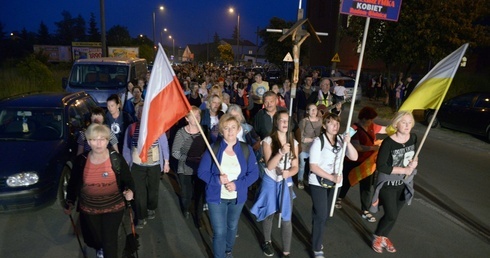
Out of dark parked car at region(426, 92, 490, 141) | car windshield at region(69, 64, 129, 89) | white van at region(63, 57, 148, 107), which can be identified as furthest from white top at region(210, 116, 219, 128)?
A: dark parked car at region(426, 92, 490, 141)

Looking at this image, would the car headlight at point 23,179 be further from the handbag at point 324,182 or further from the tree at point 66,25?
the tree at point 66,25

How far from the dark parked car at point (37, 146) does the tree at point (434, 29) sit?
12.8m

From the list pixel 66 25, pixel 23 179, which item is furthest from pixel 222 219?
pixel 66 25

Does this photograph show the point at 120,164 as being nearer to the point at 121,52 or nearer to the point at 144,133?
the point at 144,133

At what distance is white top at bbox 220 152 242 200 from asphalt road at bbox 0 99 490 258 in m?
1.04

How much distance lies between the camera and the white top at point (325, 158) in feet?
12.3

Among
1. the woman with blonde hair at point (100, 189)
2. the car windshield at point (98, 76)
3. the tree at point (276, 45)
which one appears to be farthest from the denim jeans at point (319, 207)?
the tree at point (276, 45)

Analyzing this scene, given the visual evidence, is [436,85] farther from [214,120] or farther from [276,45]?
[276,45]

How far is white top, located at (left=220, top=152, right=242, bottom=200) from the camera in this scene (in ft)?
Result: 11.4

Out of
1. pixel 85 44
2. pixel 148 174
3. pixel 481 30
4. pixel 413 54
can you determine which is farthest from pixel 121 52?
pixel 148 174

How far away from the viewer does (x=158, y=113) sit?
11.4 ft

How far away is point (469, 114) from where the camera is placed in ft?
36.1

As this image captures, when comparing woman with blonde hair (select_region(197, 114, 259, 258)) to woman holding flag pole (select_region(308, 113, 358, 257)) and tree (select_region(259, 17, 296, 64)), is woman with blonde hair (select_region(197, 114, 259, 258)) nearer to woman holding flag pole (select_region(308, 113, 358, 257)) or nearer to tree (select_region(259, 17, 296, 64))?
woman holding flag pole (select_region(308, 113, 358, 257))

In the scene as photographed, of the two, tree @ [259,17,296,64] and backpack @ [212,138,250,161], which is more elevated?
tree @ [259,17,296,64]
